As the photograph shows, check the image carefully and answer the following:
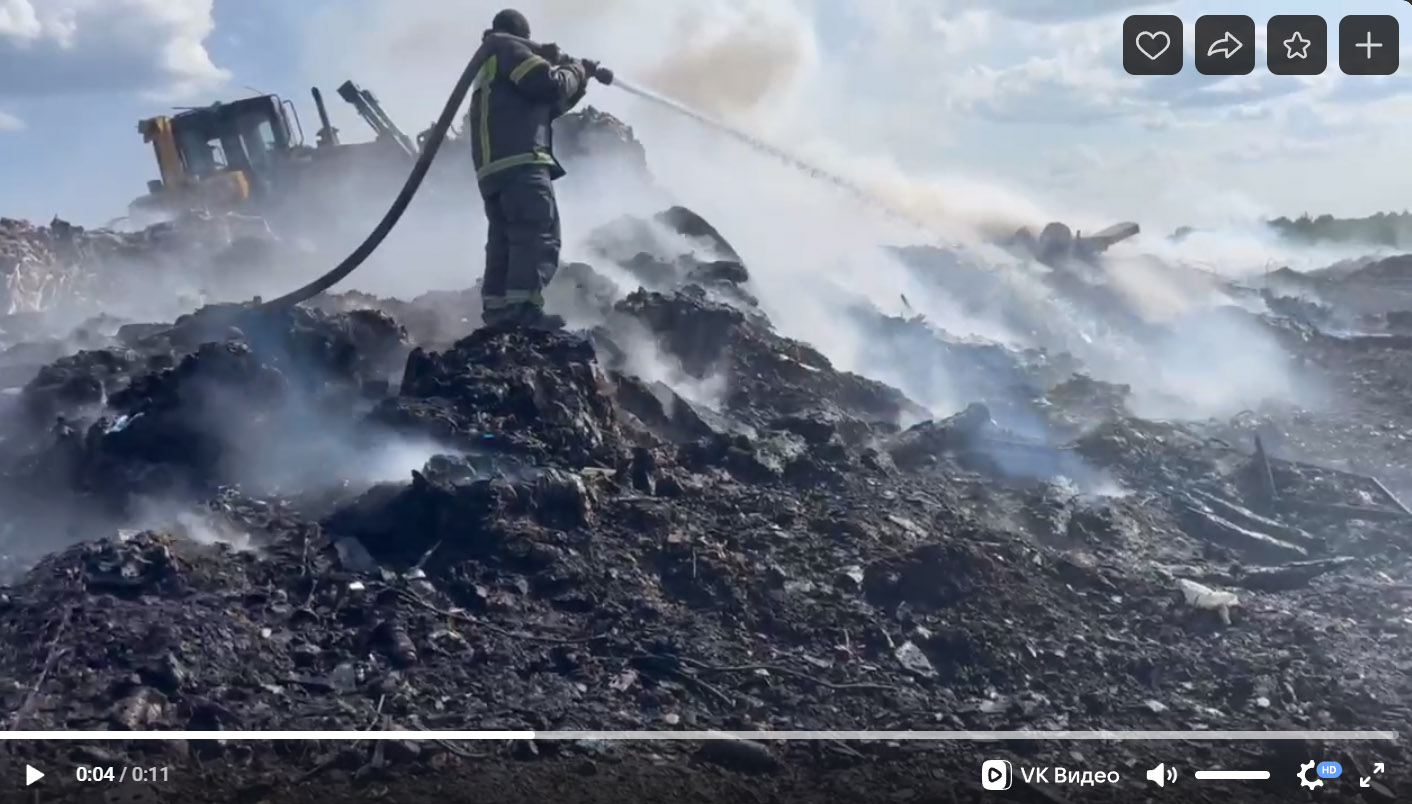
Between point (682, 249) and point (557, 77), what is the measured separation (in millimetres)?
4632

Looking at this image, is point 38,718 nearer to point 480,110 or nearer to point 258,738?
point 258,738

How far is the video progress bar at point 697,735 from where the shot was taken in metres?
3.86

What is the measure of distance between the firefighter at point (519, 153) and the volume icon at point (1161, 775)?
436cm

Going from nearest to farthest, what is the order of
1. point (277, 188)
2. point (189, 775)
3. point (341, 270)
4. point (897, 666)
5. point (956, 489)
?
point (189, 775)
point (897, 666)
point (956, 489)
point (341, 270)
point (277, 188)

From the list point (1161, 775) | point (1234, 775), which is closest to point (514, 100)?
point (1161, 775)

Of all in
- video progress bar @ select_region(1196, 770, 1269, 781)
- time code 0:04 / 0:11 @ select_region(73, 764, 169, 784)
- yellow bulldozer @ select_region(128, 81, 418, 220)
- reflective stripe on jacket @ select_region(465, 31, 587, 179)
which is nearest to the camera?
time code 0:04 / 0:11 @ select_region(73, 764, 169, 784)

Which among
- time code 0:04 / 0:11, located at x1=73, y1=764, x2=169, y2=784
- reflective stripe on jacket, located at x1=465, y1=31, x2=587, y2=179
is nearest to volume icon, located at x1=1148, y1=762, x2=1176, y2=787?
time code 0:04 / 0:11, located at x1=73, y1=764, x2=169, y2=784

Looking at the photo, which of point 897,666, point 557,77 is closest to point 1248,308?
point 557,77

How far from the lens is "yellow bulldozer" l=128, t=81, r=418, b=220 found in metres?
15.0

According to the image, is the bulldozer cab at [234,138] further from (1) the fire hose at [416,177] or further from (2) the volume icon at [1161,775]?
(2) the volume icon at [1161,775]

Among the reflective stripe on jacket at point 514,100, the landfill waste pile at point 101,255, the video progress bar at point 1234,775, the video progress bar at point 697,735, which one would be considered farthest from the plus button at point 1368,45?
the landfill waste pile at point 101,255

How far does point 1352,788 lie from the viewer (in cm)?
404

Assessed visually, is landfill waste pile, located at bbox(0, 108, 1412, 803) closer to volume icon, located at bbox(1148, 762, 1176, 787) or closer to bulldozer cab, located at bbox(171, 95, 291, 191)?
volume icon, located at bbox(1148, 762, 1176, 787)

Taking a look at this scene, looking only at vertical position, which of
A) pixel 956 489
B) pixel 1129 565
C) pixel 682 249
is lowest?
pixel 1129 565
